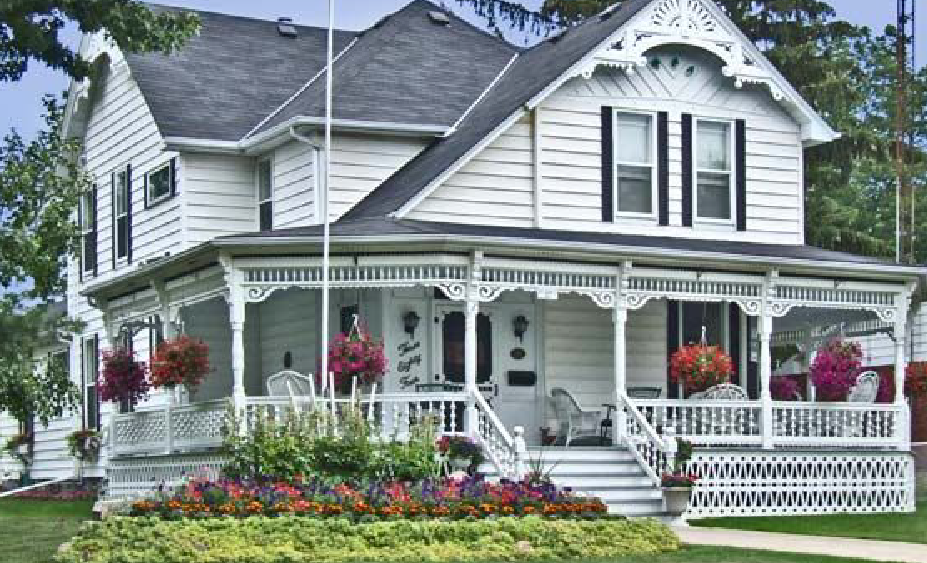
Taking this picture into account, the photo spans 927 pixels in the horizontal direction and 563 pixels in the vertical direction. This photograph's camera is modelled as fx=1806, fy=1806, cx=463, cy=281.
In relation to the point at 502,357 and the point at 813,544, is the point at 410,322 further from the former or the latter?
the point at 813,544

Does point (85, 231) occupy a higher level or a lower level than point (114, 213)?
lower

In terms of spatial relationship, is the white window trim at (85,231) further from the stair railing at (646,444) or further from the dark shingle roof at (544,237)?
the stair railing at (646,444)

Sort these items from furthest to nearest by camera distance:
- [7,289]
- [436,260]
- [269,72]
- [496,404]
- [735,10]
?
1. [735,10]
2. [269,72]
3. [496,404]
4. [436,260]
5. [7,289]

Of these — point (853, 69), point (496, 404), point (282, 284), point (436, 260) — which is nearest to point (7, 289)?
point (282, 284)

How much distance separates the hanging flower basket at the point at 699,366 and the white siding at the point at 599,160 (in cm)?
273

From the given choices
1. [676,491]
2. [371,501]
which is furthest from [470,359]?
[371,501]

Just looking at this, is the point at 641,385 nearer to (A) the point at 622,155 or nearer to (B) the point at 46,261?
(A) the point at 622,155

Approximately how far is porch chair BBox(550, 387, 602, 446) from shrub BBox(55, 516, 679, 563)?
6.78 meters

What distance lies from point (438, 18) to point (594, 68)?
626cm

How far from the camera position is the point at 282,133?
90.6ft

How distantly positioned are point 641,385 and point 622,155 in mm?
3582

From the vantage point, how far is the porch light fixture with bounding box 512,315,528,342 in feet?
89.0

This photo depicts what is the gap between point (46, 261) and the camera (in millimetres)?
21422

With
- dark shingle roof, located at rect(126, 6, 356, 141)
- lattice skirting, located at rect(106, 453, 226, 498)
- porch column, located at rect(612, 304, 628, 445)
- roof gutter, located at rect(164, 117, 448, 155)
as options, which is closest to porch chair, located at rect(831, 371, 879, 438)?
porch column, located at rect(612, 304, 628, 445)
